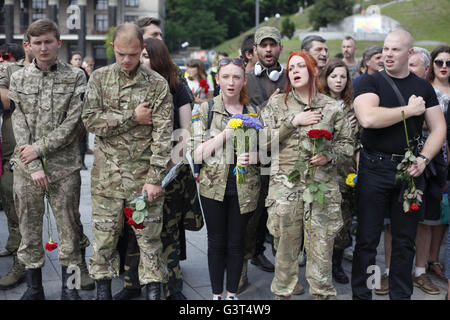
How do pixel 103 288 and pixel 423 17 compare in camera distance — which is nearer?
pixel 103 288

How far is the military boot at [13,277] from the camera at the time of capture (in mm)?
4402

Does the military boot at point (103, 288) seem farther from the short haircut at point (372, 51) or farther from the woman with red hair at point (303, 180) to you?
the short haircut at point (372, 51)

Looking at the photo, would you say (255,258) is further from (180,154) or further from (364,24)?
(364,24)

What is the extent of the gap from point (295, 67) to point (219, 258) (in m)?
1.67

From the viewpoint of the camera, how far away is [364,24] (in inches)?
1984

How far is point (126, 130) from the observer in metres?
3.82

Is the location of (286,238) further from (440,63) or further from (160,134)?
(440,63)

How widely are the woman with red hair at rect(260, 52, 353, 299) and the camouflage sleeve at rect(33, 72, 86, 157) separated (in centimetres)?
157

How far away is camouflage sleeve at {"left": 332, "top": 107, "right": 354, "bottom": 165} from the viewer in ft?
12.8

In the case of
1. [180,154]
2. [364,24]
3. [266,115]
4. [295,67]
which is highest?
[364,24]

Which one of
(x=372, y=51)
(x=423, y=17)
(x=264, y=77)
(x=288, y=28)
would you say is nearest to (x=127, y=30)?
(x=264, y=77)

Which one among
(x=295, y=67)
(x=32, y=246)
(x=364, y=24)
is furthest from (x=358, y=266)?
(x=364, y=24)

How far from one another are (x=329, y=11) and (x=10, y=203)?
2129 inches

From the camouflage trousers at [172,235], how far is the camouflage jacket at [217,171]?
0.38m
